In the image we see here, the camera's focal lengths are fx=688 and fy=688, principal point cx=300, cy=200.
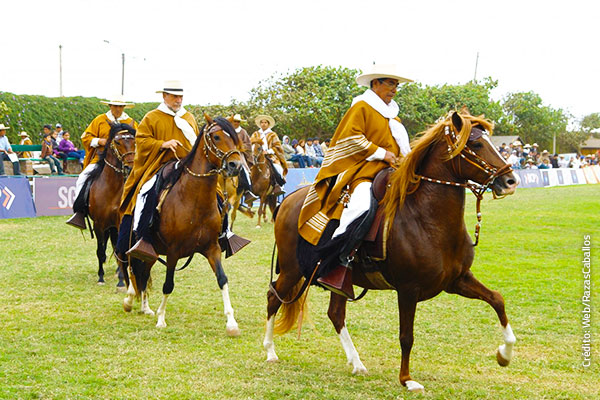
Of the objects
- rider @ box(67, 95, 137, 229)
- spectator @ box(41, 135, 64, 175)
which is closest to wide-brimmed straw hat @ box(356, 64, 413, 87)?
rider @ box(67, 95, 137, 229)

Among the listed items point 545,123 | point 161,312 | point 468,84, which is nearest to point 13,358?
point 161,312

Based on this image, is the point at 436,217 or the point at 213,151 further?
the point at 213,151

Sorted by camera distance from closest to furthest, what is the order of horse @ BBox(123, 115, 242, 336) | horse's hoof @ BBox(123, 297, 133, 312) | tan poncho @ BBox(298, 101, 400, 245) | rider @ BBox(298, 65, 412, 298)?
rider @ BBox(298, 65, 412, 298) → tan poncho @ BBox(298, 101, 400, 245) → horse @ BBox(123, 115, 242, 336) → horse's hoof @ BBox(123, 297, 133, 312)

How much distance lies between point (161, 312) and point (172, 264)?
0.62m

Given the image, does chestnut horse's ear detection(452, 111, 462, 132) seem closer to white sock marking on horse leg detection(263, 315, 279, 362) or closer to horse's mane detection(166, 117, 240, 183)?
white sock marking on horse leg detection(263, 315, 279, 362)

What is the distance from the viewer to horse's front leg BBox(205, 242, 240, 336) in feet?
24.8

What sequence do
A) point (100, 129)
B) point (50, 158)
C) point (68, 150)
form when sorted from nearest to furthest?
point (100, 129), point (50, 158), point (68, 150)

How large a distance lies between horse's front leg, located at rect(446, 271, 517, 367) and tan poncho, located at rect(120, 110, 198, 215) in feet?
13.9

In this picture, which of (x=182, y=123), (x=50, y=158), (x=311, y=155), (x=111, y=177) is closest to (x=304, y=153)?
(x=311, y=155)

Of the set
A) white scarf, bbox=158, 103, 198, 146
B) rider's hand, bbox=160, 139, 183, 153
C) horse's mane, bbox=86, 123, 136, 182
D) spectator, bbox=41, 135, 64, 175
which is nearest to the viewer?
rider's hand, bbox=160, 139, 183, 153

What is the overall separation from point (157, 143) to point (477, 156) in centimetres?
441

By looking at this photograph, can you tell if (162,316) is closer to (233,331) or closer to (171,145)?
(233,331)

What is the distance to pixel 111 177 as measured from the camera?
413 inches

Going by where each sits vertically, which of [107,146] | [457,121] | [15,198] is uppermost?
[457,121]
